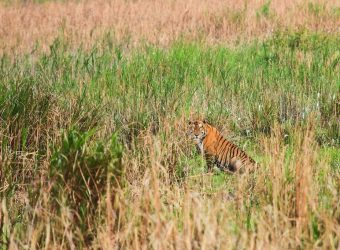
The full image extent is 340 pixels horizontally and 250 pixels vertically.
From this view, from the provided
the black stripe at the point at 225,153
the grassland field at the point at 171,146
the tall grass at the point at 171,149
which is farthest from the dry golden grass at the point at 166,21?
the black stripe at the point at 225,153

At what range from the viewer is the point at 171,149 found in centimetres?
467

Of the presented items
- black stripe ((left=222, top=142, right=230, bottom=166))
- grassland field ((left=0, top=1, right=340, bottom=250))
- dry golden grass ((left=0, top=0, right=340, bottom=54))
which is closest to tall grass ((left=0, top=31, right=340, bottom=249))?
grassland field ((left=0, top=1, right=340, bottom=250))

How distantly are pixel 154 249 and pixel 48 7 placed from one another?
12.1 meters

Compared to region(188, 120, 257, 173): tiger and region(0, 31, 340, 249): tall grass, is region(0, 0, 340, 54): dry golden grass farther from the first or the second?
region(188, 120, 257, 173): tiger

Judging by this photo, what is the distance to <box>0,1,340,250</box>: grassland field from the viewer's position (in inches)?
118

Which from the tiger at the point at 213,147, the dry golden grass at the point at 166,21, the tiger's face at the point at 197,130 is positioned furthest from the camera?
the dry golden grass at the point at 166,21

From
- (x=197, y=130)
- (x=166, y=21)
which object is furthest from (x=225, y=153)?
(x=166, y=21)

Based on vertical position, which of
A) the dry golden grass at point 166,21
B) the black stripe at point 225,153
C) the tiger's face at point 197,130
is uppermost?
the tiger's face at point 197,130

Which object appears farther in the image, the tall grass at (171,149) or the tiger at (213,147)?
the tiger at (213,147)

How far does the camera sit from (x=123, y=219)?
10.4 ft

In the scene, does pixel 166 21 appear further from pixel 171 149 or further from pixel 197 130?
pixel 171 149

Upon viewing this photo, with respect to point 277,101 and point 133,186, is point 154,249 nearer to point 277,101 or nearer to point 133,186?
point 133,186

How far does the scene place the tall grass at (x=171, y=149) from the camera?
9.83 feet

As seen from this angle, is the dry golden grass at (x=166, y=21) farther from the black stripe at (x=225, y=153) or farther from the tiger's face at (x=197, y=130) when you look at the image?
the black stripe at (x=225, y=153)
